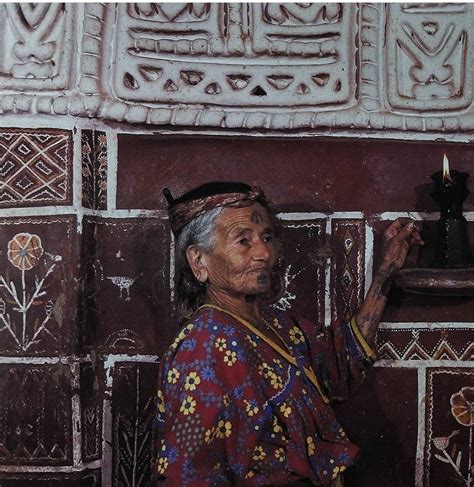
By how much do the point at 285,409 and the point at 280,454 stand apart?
13 cm

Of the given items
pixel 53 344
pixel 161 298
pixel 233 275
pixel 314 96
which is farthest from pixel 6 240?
pixel 314 96

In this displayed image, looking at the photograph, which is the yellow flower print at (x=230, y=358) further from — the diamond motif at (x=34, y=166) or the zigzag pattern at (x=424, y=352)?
the diamond motif at (x=34, y=166)

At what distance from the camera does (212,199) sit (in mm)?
2201

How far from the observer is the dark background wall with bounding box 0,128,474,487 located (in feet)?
7.94

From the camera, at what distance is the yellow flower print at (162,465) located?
1.92 meters

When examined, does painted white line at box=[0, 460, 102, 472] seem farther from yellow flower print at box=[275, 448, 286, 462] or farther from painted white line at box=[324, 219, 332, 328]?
painted white line at box=[324, 219, 332, 328]

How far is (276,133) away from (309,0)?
1.70 feet

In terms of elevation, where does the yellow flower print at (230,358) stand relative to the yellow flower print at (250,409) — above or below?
above

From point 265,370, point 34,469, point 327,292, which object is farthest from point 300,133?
point 34,469

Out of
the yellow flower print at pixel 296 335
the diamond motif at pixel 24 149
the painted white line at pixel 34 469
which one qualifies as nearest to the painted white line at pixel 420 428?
the yellow flower print at pixel 296 335

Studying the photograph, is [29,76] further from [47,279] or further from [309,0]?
[309,0]

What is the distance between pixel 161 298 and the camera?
2.57 meters

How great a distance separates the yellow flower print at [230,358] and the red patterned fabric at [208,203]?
469mm

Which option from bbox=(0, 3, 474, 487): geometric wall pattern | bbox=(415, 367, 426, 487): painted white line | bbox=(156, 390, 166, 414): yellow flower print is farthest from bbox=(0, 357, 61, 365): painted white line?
bbox=(415, 367, 426, 487): painted white line
